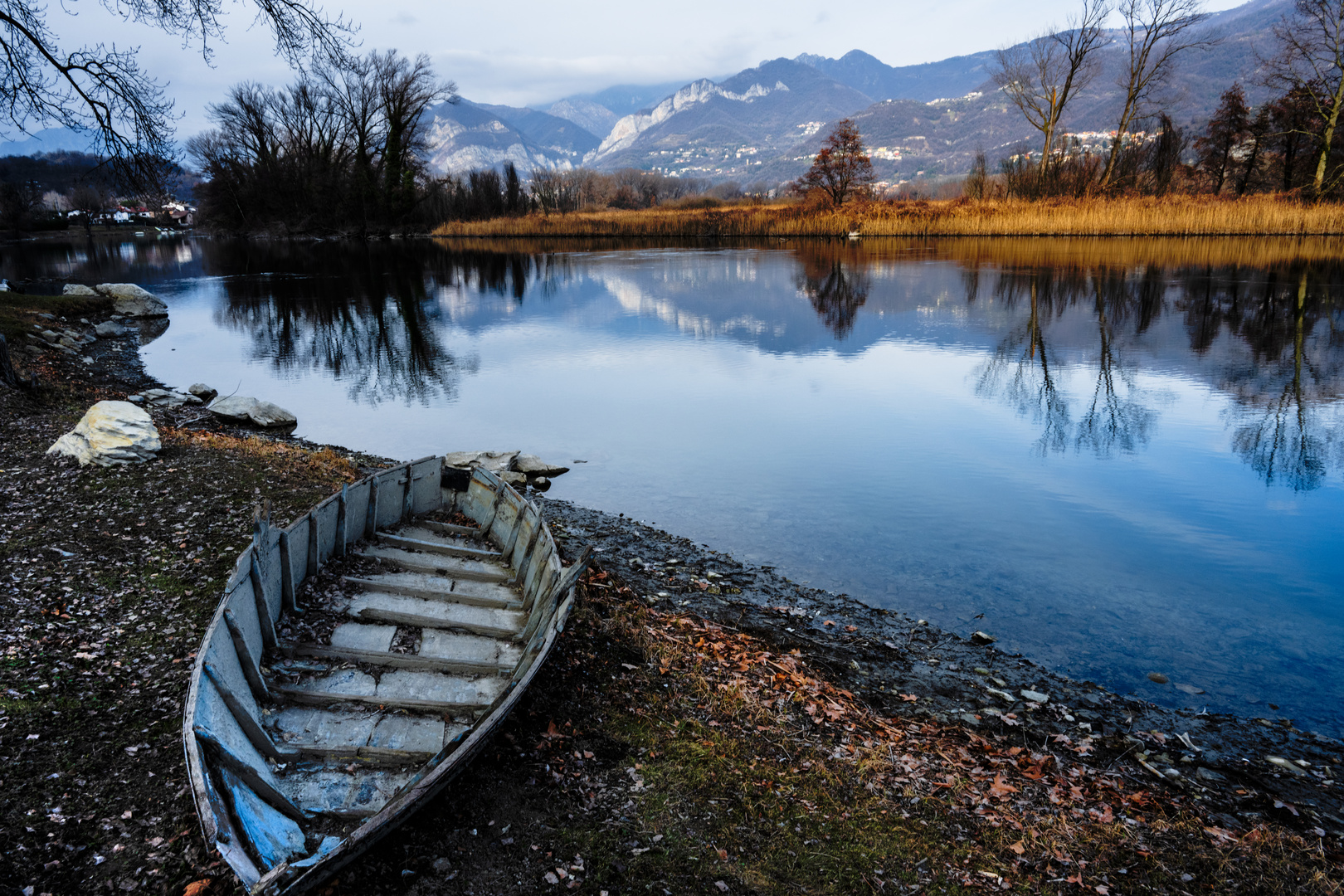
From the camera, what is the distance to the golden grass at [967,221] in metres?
34.4

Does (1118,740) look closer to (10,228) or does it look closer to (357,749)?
(357,749)

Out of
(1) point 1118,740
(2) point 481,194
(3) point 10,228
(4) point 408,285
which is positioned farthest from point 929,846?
(3) point 10,228

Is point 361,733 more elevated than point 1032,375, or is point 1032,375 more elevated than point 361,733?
point 1032,375

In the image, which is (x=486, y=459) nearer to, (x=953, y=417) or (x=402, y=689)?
(x=402, y=689)

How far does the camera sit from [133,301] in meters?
26.4

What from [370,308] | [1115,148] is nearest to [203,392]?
[370,308]

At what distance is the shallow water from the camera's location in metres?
7.05

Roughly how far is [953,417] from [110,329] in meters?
25.1

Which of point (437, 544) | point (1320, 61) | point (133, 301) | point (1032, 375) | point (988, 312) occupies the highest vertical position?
point (1320, 61)

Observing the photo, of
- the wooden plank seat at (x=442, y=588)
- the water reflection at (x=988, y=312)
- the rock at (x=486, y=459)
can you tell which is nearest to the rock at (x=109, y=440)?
the rock at (x=486, y=459)

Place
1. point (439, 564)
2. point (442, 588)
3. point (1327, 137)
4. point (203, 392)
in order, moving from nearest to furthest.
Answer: point (442, 588)
point (439, 564)
point (203, 392)
point (1327, 137)

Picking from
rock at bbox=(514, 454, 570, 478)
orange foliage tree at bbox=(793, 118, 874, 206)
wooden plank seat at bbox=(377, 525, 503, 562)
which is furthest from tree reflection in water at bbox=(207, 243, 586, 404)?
orange foliage tree at bbox=(793, 118, 874, 206)

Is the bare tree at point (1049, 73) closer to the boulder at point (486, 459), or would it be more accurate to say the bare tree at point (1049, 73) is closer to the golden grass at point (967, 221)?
the golden grass at point (967, 221)

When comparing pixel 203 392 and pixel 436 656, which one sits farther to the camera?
pixel 203 392
